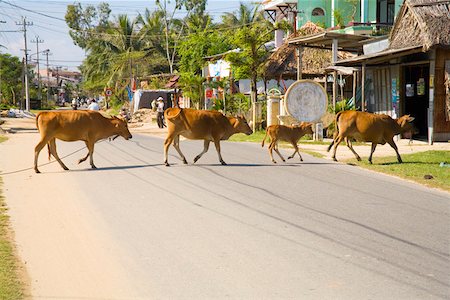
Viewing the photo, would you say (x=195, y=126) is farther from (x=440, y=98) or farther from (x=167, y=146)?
(x=440, y=98)

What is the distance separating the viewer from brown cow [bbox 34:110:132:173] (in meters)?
15.8

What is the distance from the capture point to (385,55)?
73.0ft

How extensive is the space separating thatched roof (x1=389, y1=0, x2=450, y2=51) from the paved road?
24.6 ft

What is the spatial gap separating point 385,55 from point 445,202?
1165cm

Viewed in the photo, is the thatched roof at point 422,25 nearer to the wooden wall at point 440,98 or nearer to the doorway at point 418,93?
the wooden wall at point 440,98

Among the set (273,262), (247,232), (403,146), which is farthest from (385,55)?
(273,262)

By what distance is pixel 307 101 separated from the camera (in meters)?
25.0

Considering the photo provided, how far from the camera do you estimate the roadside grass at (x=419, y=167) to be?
14.0 meters

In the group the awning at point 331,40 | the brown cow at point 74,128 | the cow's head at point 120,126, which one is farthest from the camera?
the awning at point 331,40

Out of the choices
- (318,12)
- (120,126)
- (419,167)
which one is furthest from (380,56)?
(318,12)

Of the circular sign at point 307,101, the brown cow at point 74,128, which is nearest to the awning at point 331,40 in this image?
the circular sign at point 307,101

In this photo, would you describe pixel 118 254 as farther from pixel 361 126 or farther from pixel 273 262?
pixel 361 126

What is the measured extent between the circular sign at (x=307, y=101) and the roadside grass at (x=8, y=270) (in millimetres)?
16268

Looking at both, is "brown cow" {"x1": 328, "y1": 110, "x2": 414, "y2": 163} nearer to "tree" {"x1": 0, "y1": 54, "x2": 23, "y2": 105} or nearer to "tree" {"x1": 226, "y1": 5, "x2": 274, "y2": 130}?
"tree" {"x1": 226, "y1": 5, "x2": 274, "y2": 130}
